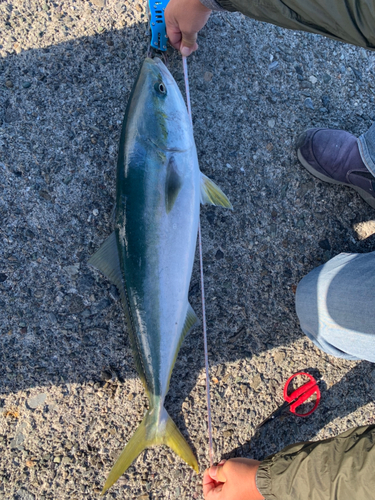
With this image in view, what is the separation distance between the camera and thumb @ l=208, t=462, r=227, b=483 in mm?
1963

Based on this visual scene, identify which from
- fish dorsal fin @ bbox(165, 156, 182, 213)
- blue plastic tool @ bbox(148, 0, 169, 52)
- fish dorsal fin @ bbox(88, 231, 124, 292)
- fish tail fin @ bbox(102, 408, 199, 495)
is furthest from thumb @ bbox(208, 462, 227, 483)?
blue plastic tool @ bbox(148, 0, 169, 52)

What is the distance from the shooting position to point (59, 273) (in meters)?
2.09

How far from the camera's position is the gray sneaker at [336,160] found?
2.21 meters

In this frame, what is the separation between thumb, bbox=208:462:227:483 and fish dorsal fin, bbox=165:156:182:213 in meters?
1.62

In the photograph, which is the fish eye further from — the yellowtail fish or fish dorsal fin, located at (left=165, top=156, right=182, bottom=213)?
fish dorsal fin, located at (left=165, top=156, right=182, bottom=213)

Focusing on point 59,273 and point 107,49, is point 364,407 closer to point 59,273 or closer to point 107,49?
point 59,273

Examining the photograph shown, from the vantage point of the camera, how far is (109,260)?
181cm

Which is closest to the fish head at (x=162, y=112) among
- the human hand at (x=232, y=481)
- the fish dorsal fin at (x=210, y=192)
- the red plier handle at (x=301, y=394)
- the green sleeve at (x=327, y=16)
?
the fish dorsal fin at (x=210, y=192)

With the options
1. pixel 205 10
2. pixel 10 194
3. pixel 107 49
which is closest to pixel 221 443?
pixel 10 194

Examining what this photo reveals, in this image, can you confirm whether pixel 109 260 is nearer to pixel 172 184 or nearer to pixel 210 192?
pixel 172 184

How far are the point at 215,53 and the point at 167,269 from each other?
160cm

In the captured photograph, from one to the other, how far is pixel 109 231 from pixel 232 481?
1681 millimetres

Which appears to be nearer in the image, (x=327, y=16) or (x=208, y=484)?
(x=327, y=16)

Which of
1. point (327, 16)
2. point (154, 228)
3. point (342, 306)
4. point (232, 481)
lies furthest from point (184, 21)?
point (232, 481)
